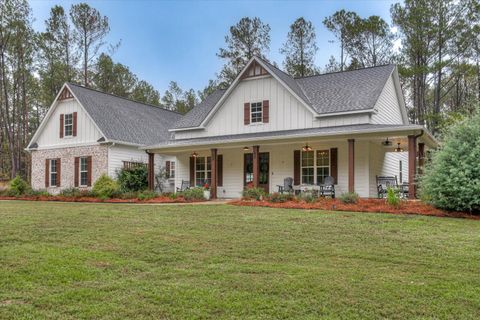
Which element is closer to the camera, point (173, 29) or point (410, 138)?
point (410, 138)

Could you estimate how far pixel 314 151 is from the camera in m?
16.6

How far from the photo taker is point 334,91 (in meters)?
17.9

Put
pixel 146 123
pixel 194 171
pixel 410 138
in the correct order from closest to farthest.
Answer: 1. pixel 410 138
2. pixel 194 171
3. pixel 146 123

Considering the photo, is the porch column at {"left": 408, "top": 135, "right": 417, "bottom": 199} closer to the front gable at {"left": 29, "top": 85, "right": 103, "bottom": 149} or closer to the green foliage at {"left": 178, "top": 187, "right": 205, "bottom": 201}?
the green foliage at {"left": 178, "top": 187, "right": 205, "bottom": 201}

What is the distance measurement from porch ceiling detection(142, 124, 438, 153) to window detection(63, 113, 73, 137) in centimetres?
626

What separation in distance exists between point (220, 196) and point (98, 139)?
7.39 metres

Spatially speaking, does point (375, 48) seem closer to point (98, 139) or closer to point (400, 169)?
point (400, 169)

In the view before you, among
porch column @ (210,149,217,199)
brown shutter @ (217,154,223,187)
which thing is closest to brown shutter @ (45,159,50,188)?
brown shutter @ (217,154,223,187)

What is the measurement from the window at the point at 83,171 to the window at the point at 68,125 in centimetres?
175

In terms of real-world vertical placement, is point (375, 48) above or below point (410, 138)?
above

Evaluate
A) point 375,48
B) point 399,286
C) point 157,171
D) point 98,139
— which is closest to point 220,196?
point 157,171

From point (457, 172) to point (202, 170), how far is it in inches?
470

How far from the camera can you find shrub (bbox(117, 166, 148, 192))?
64.1 ft

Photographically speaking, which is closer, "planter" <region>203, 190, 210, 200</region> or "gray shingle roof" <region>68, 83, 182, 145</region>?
"planter" <region>203, 190, 210, 200</region>
